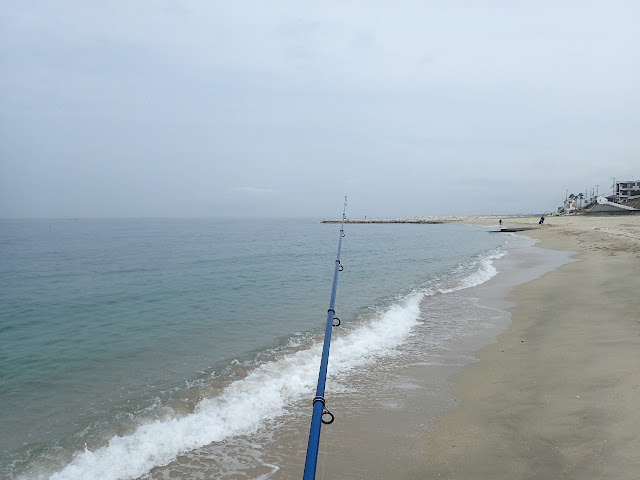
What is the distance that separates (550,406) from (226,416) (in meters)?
3.86

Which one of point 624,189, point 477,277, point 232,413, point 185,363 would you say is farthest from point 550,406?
point 624,189

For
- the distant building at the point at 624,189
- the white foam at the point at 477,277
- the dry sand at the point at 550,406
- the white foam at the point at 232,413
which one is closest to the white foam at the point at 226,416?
the white foam at the point at 232,413

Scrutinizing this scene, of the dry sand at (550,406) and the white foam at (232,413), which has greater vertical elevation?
the dry sand at (550,406)

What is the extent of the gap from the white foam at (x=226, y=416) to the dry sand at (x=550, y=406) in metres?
1.96

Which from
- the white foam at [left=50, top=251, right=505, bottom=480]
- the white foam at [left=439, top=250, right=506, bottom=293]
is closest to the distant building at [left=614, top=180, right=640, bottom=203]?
the white foam at [left=439, top=250, right=506, bottom=293]

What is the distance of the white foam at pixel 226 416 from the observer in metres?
4.07

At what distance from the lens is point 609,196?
4001 inches

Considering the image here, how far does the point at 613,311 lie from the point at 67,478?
966 centimetres

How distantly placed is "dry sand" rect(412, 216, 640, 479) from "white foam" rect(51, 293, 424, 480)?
1.96 meters

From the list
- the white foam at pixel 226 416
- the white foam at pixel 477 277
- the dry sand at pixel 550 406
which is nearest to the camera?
the dry sand at pixel 550 406

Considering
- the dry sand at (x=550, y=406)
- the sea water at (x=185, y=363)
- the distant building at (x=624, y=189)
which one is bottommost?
the sea water at (x=185, y=363)

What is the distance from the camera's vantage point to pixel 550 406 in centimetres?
445

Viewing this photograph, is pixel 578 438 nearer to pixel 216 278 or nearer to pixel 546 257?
pixel 216 278

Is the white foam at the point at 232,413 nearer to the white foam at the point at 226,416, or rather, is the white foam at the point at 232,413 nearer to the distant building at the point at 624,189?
the white foam at the point at 226,416
